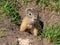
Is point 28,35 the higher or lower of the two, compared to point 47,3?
lower

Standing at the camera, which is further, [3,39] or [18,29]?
[18,29]

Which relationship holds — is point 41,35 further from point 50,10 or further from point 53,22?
point 50,10

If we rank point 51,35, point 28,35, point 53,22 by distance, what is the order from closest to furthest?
point 51,35
point 28,35
point 53,22

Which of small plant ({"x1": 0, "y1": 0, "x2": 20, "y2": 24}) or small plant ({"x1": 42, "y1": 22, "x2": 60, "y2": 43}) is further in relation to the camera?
small plant ({"x1": 0, "y1": 0, "x2": 20, "y2": 24})

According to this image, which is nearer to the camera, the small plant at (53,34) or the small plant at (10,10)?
the small plant at (53,34)

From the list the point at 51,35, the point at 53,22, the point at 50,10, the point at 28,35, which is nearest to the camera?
the point at 51,35

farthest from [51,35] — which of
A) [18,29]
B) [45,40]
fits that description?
[18,29]

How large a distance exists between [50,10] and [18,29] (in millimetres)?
1209

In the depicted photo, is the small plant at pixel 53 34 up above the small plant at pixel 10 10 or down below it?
below

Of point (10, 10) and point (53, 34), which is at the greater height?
point (10, 10)

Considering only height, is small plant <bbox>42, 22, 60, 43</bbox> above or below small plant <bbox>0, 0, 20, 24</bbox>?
below

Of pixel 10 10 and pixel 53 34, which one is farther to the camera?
pixel 10 10

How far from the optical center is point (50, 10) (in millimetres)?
7652

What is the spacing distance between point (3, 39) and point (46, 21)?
1537mm
